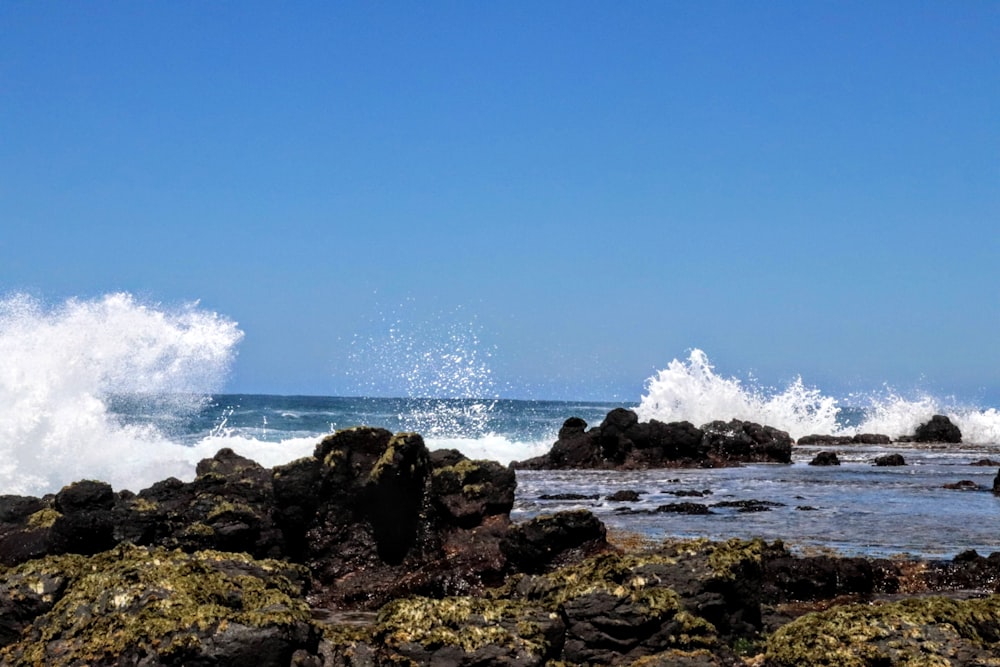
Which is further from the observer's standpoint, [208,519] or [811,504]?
[811,504]

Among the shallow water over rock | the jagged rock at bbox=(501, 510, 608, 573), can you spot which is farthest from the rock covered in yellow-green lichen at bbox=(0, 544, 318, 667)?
the shallow water over rock

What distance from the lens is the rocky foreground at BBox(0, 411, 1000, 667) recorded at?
7.68 metres

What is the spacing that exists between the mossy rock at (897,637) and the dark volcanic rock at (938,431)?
72319 mm

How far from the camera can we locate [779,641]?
8.09 m

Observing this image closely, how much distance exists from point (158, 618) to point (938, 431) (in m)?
76.5

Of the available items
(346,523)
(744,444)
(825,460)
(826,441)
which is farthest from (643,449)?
(346,523)

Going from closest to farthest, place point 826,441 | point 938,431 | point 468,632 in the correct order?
point 468,632 < point 826,441 < point 938,431

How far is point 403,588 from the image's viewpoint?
14.7m

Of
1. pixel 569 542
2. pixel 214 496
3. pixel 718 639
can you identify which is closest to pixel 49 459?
pixel 214 496

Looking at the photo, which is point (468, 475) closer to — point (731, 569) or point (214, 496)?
point (214, 496)

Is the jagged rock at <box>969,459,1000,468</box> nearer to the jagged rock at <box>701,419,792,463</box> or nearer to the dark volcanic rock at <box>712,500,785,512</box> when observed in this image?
the jagged rock at <box>701,419,792,463</box>

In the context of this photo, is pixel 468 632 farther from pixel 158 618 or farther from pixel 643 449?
pixel 643 449

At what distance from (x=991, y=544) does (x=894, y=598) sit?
682 centimetres

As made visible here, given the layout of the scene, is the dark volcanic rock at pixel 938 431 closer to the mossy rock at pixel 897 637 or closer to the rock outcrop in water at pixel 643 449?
the rock outcrop in water at pixel 643 449
